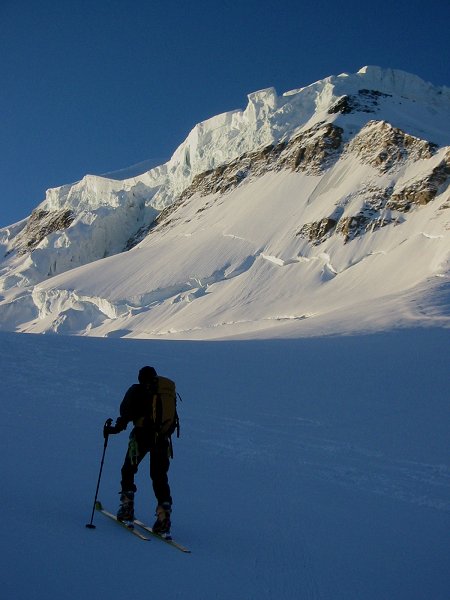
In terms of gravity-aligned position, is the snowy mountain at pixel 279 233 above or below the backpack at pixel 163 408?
above

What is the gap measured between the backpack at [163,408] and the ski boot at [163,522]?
1.87ft

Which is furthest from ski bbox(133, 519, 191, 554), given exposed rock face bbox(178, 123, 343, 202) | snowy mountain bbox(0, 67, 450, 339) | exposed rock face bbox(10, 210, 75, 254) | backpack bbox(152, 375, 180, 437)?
exposed rock face bbox(10, 210, 75, 254)

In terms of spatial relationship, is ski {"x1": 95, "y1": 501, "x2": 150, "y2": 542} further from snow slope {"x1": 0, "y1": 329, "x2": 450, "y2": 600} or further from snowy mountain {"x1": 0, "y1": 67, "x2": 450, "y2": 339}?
snowy mountain {"x1": 0, "y1": 67, "x2": 450, "y2": 339}

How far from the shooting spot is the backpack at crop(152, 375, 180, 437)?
4703mm

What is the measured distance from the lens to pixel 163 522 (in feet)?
14.4

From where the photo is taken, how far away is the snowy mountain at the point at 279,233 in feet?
142

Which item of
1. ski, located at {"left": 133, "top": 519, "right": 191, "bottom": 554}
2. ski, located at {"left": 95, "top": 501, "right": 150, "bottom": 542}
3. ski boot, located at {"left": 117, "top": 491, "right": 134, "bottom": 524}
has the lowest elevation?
ski, located at {"left": 133, "top": 519, "right": 191, "bottom": 554}

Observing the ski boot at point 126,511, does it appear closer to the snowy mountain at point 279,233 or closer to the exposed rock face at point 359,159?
the snowy mountain at point 279,233

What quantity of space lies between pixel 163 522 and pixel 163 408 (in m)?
0.84

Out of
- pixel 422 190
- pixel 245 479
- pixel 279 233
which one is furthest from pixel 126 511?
pixel 279 233

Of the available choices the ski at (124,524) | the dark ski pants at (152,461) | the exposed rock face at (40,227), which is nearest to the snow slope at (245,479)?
the ski at (124,524)

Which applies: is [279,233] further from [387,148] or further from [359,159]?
[387,148]

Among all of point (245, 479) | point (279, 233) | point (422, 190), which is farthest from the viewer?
point (279, 233)

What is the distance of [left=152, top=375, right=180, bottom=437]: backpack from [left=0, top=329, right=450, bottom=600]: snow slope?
794 millimetres
